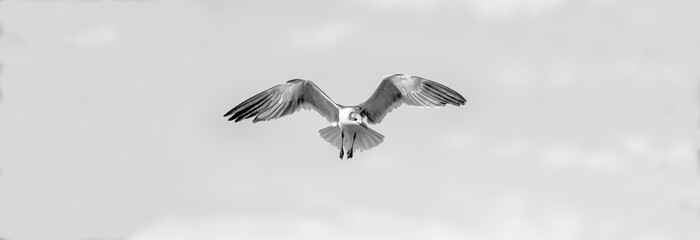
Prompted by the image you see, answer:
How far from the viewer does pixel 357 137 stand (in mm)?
6395

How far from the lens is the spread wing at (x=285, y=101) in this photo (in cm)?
648

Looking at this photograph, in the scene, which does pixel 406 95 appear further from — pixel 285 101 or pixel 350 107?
pixel 285 101

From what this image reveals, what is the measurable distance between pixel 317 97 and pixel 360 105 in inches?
21.7

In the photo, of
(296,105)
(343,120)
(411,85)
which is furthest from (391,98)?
(296,105)

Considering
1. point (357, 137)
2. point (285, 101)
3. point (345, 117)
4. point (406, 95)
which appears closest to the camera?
point (345, 117)

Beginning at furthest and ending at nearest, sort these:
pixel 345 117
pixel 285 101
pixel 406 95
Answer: pixel 285 101 < pixel 406 95 < pixel 345 117

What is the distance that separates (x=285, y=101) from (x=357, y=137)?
40.5 inches

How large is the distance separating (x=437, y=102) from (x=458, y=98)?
290 mm

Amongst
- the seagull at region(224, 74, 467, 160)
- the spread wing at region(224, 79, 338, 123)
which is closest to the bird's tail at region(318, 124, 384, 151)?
the seagull at region(224, 74, 467, 160)

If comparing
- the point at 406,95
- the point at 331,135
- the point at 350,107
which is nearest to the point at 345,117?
the point at 350,107

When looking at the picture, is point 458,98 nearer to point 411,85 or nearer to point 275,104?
point 411,85

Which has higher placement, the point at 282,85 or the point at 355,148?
the point at 282,85

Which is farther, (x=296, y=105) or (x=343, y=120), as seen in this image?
(x=296, y=105)

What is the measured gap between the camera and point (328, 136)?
21.1ft
